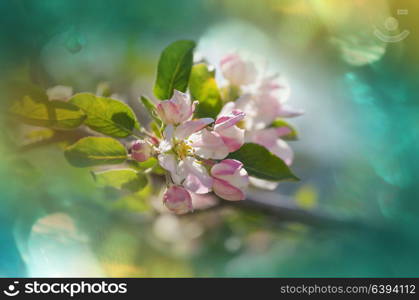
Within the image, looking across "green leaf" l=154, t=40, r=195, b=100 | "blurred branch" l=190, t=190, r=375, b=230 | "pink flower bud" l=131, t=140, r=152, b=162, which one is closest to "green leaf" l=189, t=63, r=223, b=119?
"green leaf" l=154, t=40, r=195, b=100

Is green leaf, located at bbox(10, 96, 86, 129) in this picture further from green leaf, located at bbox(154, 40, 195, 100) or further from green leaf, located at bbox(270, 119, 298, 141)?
green leaf, located at bbox(270, 119, 298, 141)

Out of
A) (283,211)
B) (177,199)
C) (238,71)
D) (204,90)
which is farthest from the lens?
(283,211)

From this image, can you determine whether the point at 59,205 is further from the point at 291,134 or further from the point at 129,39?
the point at 291,134

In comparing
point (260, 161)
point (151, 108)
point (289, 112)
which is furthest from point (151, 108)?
point (289, 112)

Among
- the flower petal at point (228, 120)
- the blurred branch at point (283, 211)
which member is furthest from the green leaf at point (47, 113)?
the blurred branch at point (283, 211)

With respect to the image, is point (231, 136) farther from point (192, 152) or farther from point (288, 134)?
point (288, 134)

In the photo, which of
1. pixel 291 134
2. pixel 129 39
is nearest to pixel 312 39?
pixel 129 39

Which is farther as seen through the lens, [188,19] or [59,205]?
[188,19]
